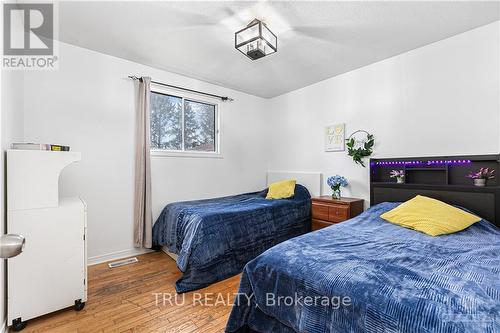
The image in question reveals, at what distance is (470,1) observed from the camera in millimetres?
1949

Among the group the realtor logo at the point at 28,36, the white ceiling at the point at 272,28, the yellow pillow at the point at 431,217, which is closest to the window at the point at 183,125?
the white ceiling at the point at 272,28

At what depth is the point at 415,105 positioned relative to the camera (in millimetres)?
→ 2738

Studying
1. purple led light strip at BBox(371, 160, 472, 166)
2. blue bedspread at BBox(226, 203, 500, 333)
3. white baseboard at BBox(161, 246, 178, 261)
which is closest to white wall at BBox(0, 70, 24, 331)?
white baseboard at BBox(161, 246, 178, 261)

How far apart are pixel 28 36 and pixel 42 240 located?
6.84 ft

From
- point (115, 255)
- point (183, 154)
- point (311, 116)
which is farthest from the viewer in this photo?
point (311, 116)

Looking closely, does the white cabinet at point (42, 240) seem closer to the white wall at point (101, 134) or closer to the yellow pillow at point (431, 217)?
the white wall at point (101, 134)

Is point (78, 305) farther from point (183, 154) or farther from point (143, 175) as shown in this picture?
point (183, 154)

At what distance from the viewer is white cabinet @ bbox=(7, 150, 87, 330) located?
1.65 meters

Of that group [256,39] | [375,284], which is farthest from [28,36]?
[375,284]

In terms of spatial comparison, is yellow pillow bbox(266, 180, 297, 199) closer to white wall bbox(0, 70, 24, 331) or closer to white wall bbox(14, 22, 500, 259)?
white wall bbox(14, 22, 500, 259)

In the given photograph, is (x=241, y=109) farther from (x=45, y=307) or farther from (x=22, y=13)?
(x=45, y=307)

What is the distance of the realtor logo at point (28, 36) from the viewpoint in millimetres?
1884

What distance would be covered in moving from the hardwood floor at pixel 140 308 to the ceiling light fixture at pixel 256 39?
225cm

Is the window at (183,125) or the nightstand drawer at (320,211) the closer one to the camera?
the nightstand drawer at (320,211)
